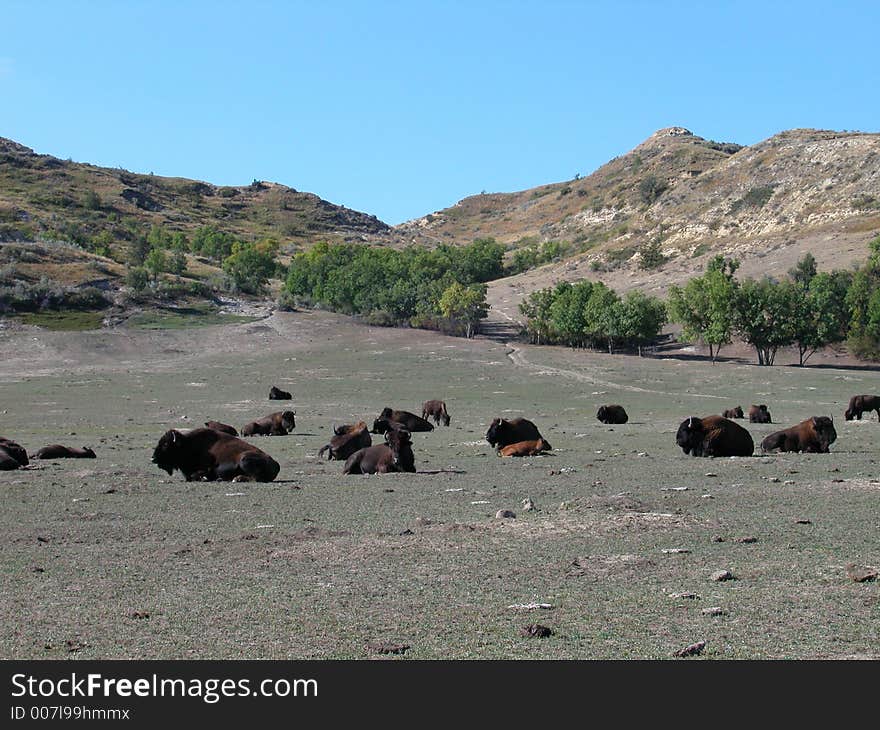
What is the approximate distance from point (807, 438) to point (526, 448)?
6430 millimetres

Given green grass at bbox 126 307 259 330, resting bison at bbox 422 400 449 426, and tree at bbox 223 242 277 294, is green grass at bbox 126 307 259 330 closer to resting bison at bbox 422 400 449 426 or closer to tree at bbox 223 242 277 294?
tree at bbox 223 242 277 294

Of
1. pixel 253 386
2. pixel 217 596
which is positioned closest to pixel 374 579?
pixel 217 596

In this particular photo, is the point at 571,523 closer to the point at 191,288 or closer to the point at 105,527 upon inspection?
the point at 105,527

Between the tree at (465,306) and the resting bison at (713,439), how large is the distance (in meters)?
74.0

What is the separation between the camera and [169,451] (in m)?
20.1

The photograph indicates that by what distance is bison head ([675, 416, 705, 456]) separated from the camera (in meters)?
24.1

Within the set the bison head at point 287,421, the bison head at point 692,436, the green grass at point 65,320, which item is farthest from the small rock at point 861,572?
the green grass at point 65,320

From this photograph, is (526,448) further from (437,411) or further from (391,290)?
(391,290)

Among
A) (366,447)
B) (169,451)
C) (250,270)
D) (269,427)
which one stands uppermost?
(250,270)

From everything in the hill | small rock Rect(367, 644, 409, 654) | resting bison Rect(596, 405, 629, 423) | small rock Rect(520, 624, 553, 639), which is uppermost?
the hill

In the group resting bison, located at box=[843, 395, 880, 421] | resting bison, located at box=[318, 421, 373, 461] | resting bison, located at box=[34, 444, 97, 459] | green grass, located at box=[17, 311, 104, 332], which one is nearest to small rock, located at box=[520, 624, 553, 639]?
resting bison, located at box=[318, 421, 373, 461]

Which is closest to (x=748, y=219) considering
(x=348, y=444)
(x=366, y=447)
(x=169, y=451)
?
(x=348, y=444)

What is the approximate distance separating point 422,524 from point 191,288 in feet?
310

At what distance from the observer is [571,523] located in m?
14.5
